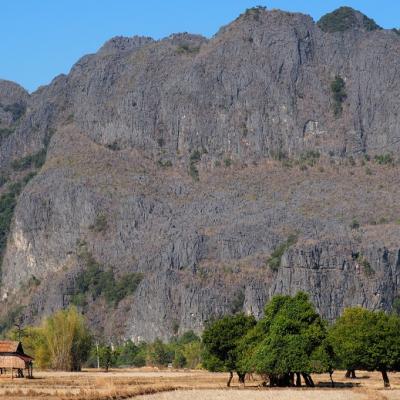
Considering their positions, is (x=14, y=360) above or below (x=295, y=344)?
above

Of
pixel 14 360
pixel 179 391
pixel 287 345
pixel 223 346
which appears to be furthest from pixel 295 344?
pixel 14 360

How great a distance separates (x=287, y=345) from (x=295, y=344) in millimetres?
709

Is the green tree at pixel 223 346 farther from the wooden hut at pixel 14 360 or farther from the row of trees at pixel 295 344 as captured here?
the wooden hut at pixel 14 360

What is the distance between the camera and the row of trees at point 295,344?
406ft

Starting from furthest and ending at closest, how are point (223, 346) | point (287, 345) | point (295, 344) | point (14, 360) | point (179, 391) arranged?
point (14, 360)
point (223, 346)
point (287, 345)
point (295, 344)
point (179, 391)

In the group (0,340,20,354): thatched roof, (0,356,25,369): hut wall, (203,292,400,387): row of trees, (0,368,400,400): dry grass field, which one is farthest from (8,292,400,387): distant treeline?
(0,340,20,354): thatched roof

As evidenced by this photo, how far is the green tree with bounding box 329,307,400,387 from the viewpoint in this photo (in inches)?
5305

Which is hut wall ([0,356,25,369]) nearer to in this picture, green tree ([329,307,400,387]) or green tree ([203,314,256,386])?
green tree ([203,314,256,386])

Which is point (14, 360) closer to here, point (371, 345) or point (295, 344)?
point (371, 345)

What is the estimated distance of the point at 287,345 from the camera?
124750mm

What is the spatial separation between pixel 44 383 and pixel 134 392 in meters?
24.0

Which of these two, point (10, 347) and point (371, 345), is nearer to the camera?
point (371, 345)

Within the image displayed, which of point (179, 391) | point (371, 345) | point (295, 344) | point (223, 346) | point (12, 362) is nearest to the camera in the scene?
point (179, 391)

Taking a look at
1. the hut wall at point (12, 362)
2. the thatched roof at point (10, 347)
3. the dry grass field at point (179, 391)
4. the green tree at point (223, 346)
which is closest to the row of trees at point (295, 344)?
the green tree at point (223, 346)
